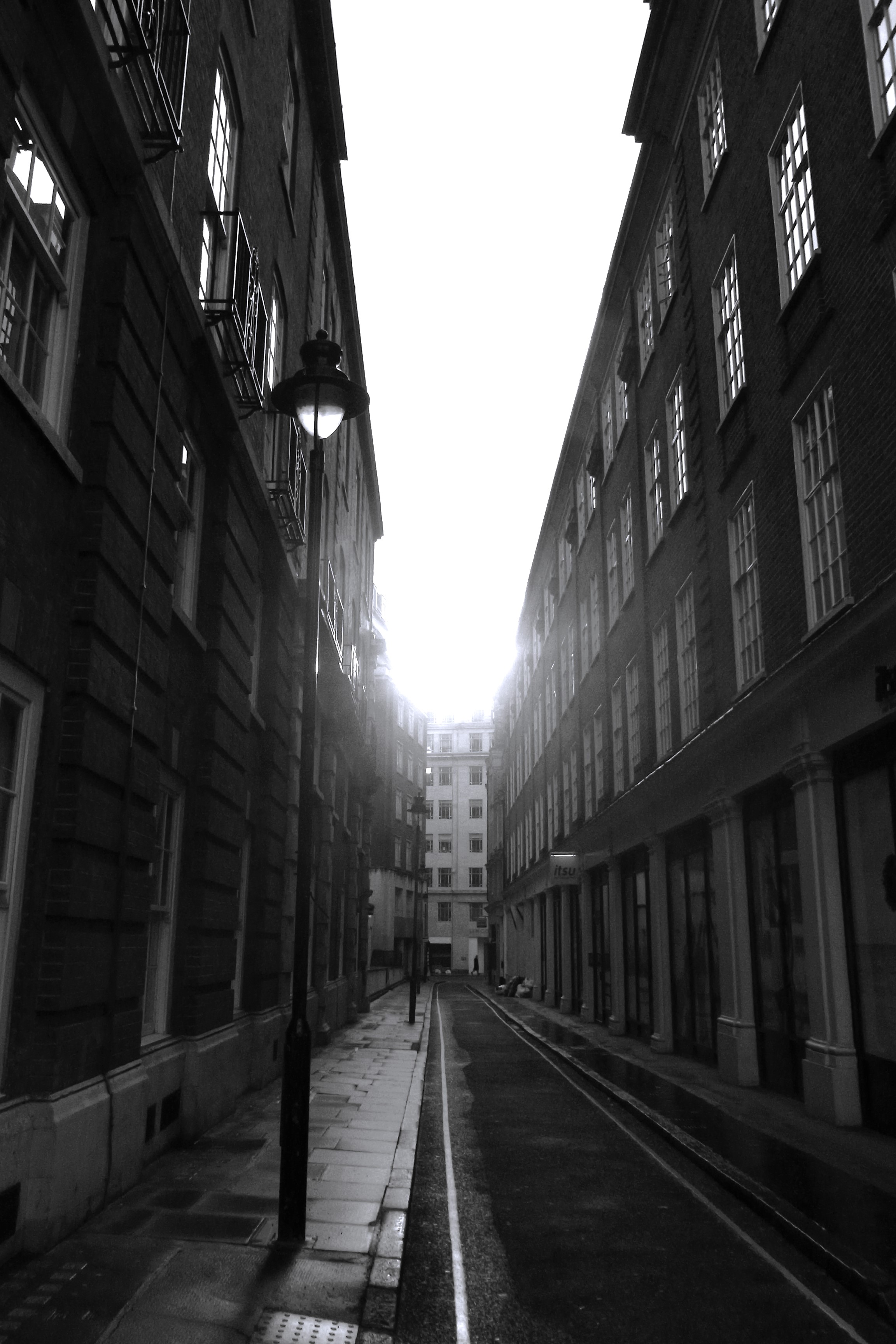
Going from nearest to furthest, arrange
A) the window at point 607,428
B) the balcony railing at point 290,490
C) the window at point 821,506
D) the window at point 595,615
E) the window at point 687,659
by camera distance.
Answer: the window at point 821,506 < the balcony railing at point 290,490 < the window at point 687,659 < the window at point 607,428 < the window at point 595,615

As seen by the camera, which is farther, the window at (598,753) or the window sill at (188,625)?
the window at (598,753)

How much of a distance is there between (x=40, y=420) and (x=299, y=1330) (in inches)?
208

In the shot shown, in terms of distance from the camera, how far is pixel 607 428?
2591 cm

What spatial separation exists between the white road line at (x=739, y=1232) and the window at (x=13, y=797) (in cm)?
467

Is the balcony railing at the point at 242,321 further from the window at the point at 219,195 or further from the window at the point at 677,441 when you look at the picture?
the window at the point at 677,441

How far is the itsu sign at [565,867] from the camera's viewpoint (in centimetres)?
2508

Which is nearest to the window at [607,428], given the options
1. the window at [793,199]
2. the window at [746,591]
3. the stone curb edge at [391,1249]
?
the window at [746,591]

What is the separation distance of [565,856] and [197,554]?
16248 mm

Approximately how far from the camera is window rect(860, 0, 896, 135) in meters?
10.2

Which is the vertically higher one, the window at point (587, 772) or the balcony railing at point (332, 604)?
the balcony railing at point (332, 604)

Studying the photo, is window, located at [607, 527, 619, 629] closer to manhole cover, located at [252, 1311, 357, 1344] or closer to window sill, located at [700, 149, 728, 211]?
window sill, located at [700, 149, 728, 211]

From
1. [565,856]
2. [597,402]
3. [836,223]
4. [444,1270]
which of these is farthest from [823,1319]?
[597,402]

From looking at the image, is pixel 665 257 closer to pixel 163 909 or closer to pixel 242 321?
pixel 242 321

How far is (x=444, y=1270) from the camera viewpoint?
19.5ft
